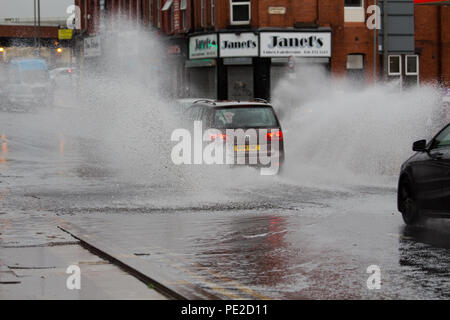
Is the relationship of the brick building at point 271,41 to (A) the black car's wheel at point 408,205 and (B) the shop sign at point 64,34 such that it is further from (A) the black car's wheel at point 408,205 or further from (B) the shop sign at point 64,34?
(B) the shop sign at point 64,34

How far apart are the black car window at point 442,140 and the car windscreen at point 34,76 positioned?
47410 mm

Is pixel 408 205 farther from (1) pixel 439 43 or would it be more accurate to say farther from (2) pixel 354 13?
(1) pixel 439 43

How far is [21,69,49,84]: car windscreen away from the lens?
58.4 m

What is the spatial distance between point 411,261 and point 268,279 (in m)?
1.86

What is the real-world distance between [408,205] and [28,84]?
4722 cm

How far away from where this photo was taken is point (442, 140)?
1306 centimetres

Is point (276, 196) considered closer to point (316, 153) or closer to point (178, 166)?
point (178, 166)

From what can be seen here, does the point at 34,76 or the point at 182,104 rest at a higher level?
the point at 34,76

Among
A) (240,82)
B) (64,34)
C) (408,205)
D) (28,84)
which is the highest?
(64,34)

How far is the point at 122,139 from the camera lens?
3281 centimetres

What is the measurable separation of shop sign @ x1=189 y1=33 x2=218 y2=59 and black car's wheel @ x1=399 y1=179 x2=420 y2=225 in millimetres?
31613

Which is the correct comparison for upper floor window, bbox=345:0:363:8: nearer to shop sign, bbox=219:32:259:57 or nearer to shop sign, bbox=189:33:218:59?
shop sign, bbox=219:32:259:57

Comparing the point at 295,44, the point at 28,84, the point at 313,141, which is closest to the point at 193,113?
the point at 313,141
